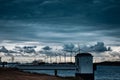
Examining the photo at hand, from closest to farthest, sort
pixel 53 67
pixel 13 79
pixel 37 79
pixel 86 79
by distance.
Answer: pixel 13 79 < pixel 37 79 < pixel 86 79 < pixel 53 67

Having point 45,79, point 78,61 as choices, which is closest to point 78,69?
point 78,61

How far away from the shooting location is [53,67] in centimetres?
13662

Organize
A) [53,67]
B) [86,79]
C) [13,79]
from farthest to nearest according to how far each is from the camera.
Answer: [53,67] → [86,79] → [13,79]

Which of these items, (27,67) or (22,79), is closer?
(22,79)

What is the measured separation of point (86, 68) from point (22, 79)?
134 ft

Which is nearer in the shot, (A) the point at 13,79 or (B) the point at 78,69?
(A) the point at 13,79

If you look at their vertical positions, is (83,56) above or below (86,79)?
above

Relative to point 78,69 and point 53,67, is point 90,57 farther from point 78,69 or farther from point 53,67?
point 53,67

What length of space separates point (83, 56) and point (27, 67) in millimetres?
51224

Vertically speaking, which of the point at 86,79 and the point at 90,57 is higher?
the point at 90,57

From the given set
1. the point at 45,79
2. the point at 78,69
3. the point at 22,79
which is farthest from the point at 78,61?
the point at 22,79

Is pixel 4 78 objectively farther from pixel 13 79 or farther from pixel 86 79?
pixel 86 79

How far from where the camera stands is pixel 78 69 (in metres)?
95.4

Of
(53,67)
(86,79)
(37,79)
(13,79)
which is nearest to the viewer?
(13,79)
